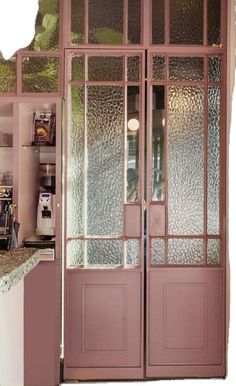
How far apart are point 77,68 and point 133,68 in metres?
0.39

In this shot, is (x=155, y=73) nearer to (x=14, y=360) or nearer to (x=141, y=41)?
(x=141, y=41)

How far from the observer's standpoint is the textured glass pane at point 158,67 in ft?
13.2

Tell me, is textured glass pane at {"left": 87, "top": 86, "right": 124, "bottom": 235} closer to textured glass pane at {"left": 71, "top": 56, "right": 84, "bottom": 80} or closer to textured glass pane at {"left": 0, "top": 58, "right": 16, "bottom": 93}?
textured glass pane at {"left": 71, "top": 56, "right": 84, "bottom": 80}

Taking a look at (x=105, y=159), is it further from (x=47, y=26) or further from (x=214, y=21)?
(x=214, y=21)

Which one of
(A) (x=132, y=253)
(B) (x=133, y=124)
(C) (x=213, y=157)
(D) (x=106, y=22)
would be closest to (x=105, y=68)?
(D) (x=106, y=22)

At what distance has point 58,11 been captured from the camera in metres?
4.00

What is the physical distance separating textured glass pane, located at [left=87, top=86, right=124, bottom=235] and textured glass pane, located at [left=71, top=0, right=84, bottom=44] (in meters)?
0.35

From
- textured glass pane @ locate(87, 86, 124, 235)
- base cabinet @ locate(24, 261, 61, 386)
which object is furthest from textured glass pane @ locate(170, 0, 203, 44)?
base cabinet @ locate(24, 261, 61, 386)

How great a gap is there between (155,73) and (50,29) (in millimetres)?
792

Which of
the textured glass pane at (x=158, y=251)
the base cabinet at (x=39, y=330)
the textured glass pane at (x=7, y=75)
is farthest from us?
the textured glass pane at (x=158, y=251)

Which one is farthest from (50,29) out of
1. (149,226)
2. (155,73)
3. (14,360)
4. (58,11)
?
(14,360)

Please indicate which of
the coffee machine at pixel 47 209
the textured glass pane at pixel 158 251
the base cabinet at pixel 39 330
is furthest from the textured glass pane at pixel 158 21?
the base cabinet at pixel 39 330

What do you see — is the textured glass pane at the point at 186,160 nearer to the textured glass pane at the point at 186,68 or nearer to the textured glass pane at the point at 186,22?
the textured glass pane at the point at 186,68

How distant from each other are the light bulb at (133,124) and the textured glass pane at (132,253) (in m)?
0.79
